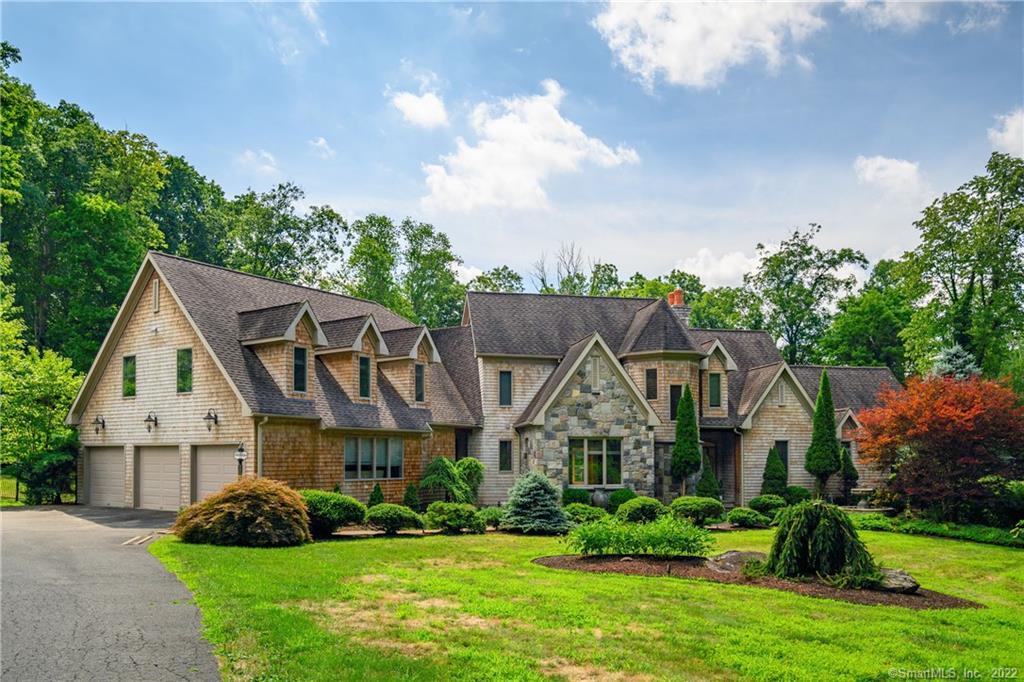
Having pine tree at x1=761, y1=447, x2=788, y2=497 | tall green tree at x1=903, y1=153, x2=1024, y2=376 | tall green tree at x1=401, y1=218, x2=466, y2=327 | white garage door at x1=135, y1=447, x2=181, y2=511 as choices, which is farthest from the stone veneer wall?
tall green tree at x1=401, y1=218, x2=466, y2=327

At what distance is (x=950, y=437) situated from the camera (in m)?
25.2

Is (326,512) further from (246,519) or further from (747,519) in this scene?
(747,519)

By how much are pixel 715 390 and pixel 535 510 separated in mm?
13178

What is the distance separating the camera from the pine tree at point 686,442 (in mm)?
30766

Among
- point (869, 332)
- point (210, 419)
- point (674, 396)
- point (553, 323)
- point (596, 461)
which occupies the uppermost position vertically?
point (869, 332)

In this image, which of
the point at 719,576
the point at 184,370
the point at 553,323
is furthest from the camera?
the point at 553,323

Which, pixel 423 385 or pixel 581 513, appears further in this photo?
pixel 423 385

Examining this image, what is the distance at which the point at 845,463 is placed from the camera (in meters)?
33.6

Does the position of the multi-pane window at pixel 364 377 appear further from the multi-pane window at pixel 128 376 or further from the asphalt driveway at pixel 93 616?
the asphalt driveway at pixel 93 616

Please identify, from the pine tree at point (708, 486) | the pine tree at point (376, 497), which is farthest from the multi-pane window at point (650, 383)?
the pine tree at point (376, 497)

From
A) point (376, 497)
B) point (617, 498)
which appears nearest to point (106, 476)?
point (376, 497)

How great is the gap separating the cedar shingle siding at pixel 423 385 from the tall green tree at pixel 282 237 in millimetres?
19891

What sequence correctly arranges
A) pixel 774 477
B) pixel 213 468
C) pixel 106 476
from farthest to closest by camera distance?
pixel 774 477
pixel 106 476
pixel 213 468

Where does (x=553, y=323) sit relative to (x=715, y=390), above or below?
above
